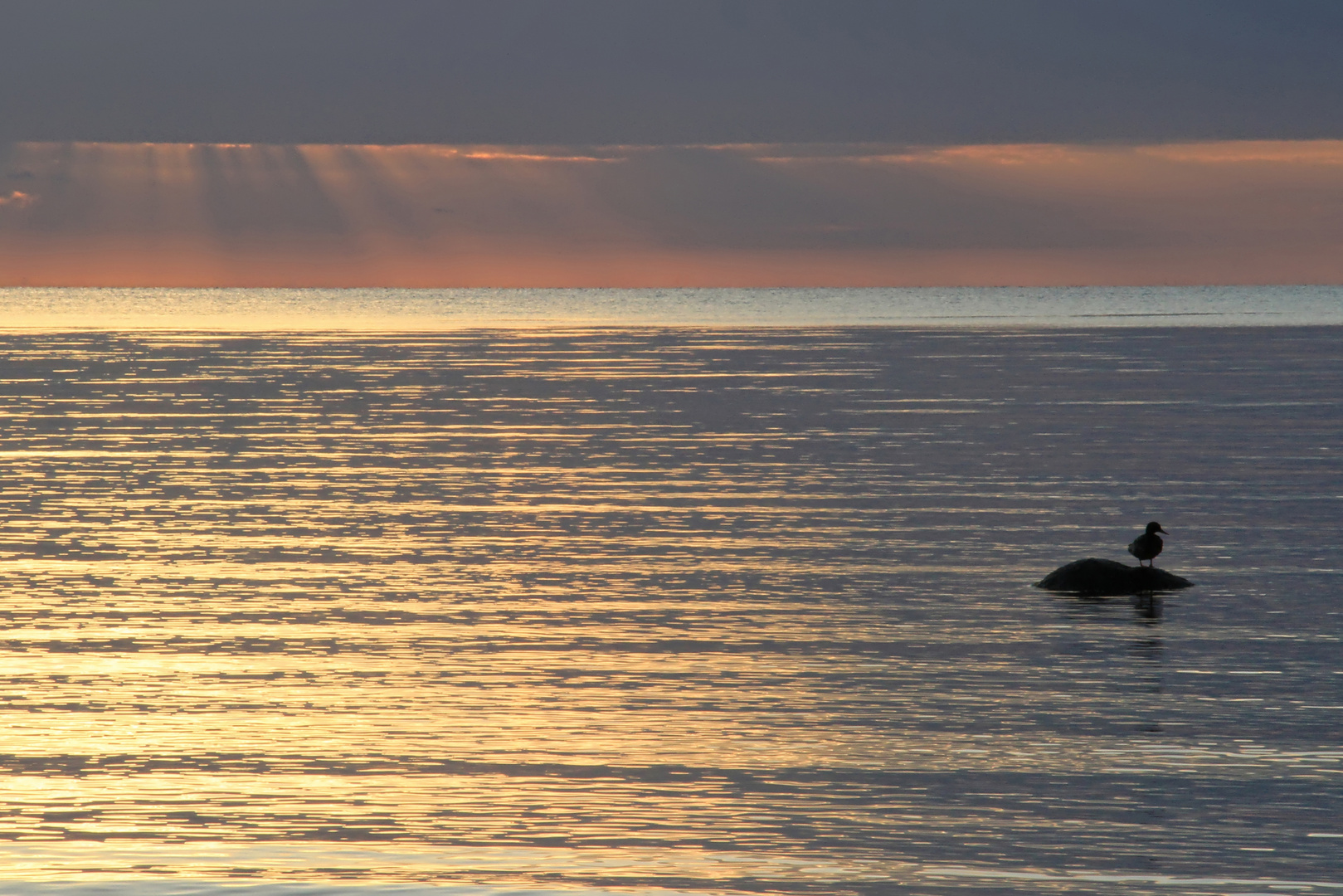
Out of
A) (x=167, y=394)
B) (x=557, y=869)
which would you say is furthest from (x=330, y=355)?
(x=557, y=869)

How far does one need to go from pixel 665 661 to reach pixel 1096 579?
7488 mm

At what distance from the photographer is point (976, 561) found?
86.2ft

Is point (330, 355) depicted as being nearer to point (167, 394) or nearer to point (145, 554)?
point (167, 394)

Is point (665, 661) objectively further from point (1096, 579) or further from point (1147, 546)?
point (1147, 546)

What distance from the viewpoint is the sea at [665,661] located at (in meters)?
13.0

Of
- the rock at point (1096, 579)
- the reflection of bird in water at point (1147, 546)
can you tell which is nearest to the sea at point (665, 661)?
the rock at point (1096, 579)

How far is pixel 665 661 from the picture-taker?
19.4m

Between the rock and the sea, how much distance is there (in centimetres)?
25

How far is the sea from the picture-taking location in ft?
42.5

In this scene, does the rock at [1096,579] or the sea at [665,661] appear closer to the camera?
the sea at [665,661]

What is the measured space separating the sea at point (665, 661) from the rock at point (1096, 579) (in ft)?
0.83

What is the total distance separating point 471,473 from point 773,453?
25.2 feet

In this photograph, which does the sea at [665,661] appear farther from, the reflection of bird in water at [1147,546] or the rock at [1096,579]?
the reflection of bird in water at [1147,546]

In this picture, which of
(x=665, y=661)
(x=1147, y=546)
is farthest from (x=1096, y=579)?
(x=665, y=661)
